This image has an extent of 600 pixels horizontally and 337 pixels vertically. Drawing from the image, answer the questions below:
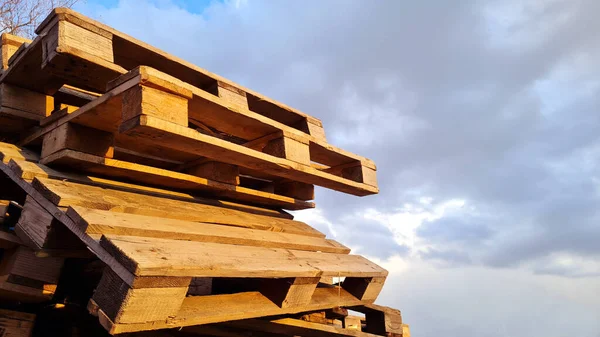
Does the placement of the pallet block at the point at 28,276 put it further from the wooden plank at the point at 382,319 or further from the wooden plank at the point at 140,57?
the wooden plank at the point at 382,319

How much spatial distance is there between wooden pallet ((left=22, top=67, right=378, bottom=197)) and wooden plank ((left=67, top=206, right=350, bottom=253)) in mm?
435

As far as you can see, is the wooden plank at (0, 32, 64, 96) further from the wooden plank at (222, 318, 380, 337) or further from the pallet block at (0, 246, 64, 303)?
the wooden plank at (222, 318, 380, 337)

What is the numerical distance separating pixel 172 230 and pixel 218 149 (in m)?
0.55

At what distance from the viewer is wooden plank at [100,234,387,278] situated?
6.12 ft

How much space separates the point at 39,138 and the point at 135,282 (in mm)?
1890

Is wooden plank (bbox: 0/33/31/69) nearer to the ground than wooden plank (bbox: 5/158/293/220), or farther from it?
farther from it

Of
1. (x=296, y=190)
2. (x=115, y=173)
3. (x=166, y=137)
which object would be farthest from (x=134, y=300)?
(x=296, y=190)

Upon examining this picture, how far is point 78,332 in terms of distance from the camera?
9.28 feet

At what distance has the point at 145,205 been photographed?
9.18 ft

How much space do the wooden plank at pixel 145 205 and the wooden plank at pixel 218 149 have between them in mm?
442

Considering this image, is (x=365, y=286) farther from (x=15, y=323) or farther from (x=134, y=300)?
(x=15, y=323)

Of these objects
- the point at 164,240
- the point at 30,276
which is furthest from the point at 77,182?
the point at 164,240

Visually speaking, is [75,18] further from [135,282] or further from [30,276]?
[135,282]

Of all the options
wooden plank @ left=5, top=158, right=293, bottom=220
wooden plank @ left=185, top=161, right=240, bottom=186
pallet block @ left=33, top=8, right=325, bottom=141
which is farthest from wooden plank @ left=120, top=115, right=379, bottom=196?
wooden plank @ left=5, top=158, right=293, bottom=220
